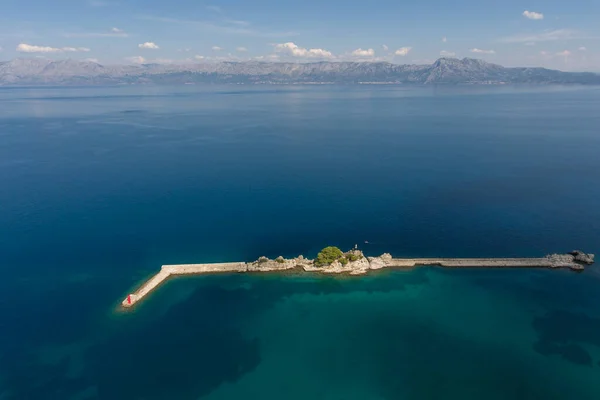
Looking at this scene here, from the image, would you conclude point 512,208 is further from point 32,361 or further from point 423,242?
point 32,361

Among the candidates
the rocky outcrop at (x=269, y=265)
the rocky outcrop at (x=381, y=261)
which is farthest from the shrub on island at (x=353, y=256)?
the rocky outcrop at (x=269, y=265)

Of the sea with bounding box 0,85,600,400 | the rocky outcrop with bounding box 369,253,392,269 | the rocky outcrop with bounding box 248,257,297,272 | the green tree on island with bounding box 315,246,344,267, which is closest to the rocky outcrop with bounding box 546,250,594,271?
the sea with bounding box 0,85,600,400

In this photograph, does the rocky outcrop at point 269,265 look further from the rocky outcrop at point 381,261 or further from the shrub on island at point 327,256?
the rocky outcrop at point 381,261

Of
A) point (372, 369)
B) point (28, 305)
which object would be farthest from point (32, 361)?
point (372, 369)

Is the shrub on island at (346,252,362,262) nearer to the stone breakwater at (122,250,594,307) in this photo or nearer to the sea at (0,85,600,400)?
the stone breakwater at (122,250,594,307)

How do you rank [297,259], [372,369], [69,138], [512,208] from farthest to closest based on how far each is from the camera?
[69,138] → [512,208] → [297,259] → [372,369]
